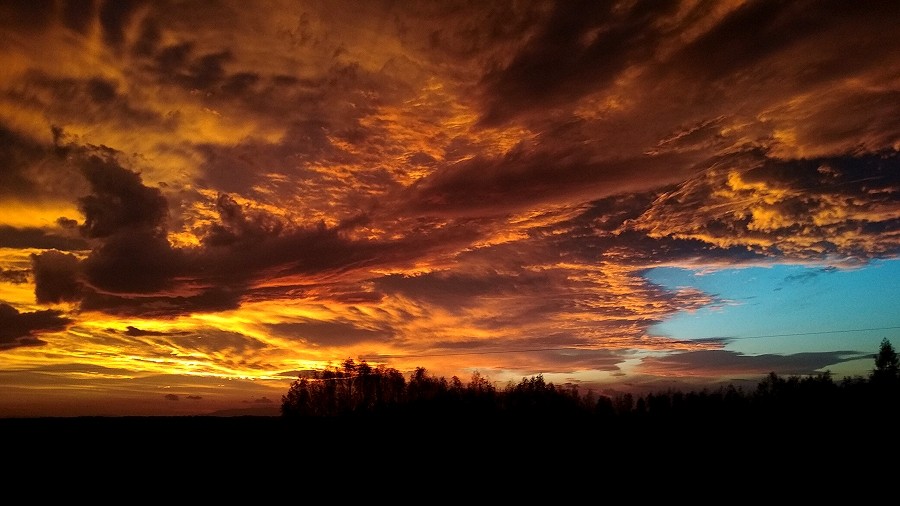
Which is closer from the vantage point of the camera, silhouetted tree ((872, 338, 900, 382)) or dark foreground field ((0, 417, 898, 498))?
dark foreground field ((0, 417, 898, 498))

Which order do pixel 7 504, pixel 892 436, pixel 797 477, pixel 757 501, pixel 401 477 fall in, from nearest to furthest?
1. pixel 7 504
2. pixel 757 501
3. pixel 401 477
4. pixel 797 477
5. pixel 892 436

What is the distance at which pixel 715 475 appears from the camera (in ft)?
89.3

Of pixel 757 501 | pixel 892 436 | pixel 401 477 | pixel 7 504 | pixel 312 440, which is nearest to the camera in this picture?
pixel 7 504

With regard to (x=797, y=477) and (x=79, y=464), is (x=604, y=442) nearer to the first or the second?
(x=797, y=477)

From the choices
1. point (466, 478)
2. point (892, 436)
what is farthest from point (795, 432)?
point (466, 478)

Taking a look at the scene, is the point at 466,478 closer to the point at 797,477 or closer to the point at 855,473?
the point at 797,477

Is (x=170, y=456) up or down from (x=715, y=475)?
up

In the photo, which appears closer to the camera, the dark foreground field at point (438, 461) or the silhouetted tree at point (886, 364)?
the dark foreground field at point (438, 461)

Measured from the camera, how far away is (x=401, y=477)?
81.6 ft

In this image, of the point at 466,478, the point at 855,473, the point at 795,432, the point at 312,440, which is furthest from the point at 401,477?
the point at 795,432

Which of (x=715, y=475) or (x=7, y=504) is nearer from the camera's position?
(x=7, y=504)

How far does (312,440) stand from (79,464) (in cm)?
1308

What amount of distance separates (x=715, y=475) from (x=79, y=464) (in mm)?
34054

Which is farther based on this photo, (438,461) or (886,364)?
(886,364)
